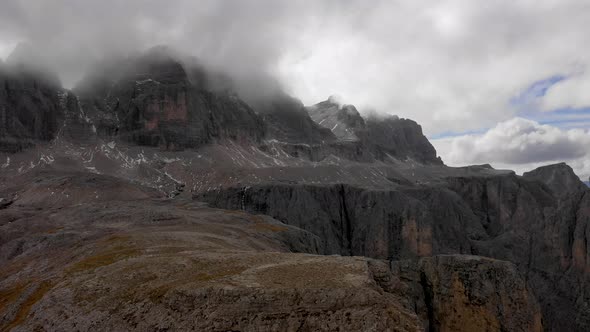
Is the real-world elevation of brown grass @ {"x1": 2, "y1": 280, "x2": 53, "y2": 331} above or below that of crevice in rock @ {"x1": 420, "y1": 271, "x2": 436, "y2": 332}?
above

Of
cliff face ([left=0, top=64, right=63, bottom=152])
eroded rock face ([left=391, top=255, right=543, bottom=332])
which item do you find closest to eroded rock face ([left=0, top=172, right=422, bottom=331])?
eroded rock face ([left=391, top=255, right=543, bottom=332])

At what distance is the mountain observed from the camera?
2062 centimetres

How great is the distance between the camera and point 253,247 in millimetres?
49375

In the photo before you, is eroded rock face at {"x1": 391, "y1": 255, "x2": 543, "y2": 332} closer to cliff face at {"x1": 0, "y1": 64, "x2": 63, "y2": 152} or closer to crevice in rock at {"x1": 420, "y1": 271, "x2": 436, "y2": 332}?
crevice in rock at {"x1": 420, "y1": 271, "x2": 436, "y2": 332}

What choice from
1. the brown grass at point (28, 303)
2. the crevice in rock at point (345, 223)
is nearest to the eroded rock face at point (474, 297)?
the brown grass at point (28, 303)

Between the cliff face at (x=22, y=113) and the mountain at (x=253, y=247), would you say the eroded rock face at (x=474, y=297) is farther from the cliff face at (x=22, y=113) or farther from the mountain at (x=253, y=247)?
the cliff face at (x=22, y=113)

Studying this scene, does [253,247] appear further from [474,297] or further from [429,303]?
[474,297]

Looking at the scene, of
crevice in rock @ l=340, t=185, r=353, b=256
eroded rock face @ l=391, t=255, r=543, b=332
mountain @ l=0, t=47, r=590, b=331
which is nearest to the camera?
mountain @ l=0, t=47, r=590, b=331

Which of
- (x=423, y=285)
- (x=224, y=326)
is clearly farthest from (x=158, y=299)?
(x=423, y=285)

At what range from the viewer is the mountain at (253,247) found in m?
20.6

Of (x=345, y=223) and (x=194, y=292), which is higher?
(x=194, y=292)

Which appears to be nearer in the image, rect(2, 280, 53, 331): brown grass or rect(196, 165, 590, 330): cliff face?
rect(2, 280, 53, 331): brown grass

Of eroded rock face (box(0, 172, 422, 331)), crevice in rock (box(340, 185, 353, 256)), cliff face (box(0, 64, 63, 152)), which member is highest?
cliff face (box(0, 64, 63, 152))

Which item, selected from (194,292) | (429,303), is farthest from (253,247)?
(194,292)
